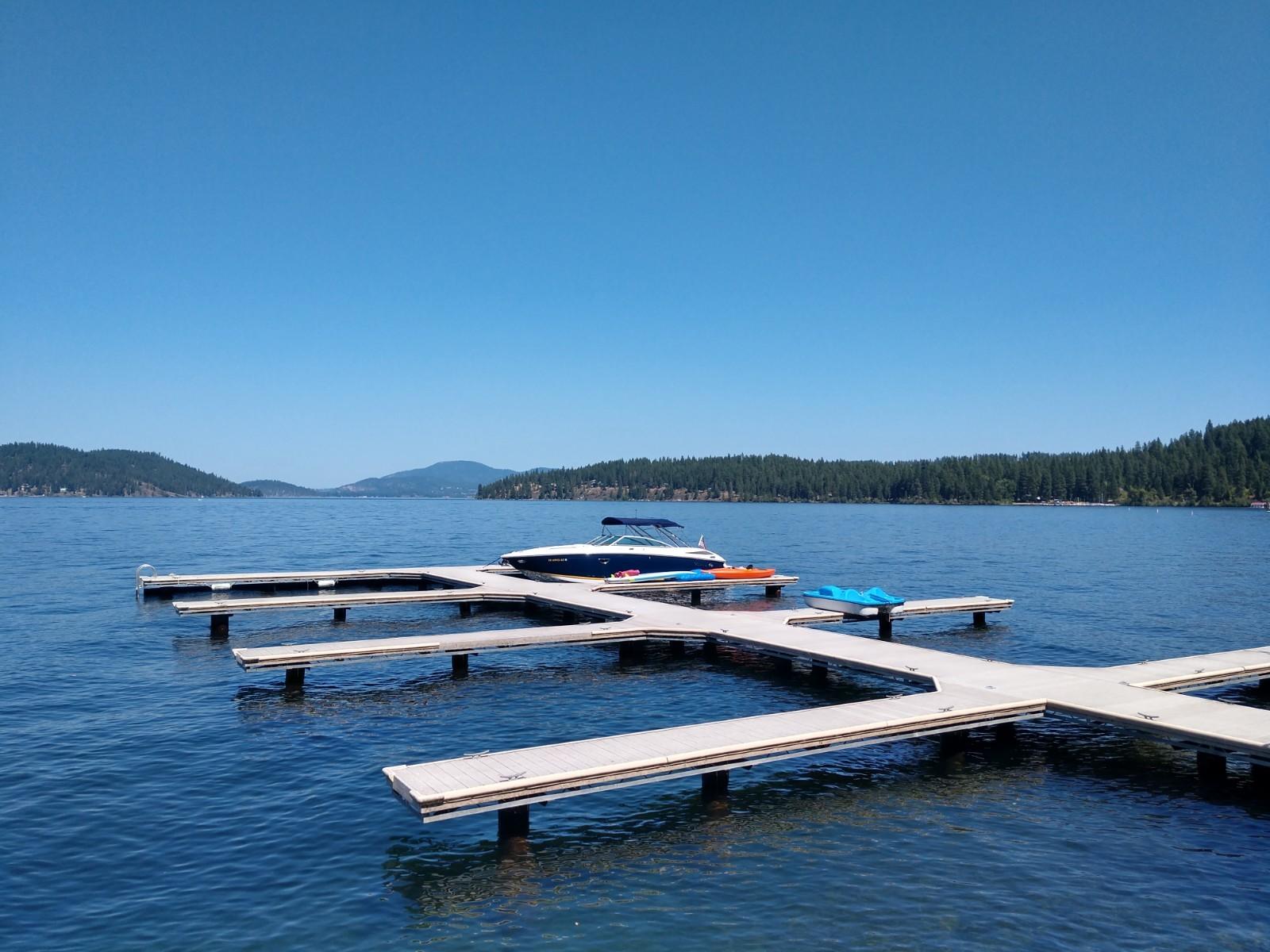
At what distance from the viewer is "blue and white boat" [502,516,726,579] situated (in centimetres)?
3566

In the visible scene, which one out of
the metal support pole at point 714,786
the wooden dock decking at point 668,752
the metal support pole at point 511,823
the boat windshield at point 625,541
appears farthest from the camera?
the boat windshield at point 625,541

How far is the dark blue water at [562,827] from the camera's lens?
945 cm

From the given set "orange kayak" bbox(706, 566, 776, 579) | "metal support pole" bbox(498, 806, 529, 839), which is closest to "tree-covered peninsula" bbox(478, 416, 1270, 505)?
"orange kayak" bbox(706, 566, 776, 579)

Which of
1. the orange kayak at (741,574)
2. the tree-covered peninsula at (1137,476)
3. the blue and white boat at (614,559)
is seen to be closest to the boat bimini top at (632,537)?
the blue and white boat at (614,559)

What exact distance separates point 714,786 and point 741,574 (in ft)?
78.1

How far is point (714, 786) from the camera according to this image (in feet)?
42.7

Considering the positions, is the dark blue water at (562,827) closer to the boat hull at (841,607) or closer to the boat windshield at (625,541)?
the boat hull at (841,607)

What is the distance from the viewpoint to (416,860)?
1094 centimetres

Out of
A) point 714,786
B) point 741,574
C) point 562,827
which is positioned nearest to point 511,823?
point 562,827

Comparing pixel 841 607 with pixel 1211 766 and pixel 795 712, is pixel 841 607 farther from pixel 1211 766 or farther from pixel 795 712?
pixel 1211 766

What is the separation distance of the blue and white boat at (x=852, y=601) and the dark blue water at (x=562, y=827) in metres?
3.30

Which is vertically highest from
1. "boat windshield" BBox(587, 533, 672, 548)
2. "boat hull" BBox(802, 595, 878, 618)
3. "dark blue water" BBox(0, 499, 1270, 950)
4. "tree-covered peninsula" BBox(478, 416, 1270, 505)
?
"tree-covered peninsula" BBox(478, 416, 1270, 505)

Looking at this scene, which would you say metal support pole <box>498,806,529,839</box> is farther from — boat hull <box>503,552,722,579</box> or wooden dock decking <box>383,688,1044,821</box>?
boat hull <box>503,552,722,579</box>

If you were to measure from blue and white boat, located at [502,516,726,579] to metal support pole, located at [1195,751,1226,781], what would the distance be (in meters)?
23.4
